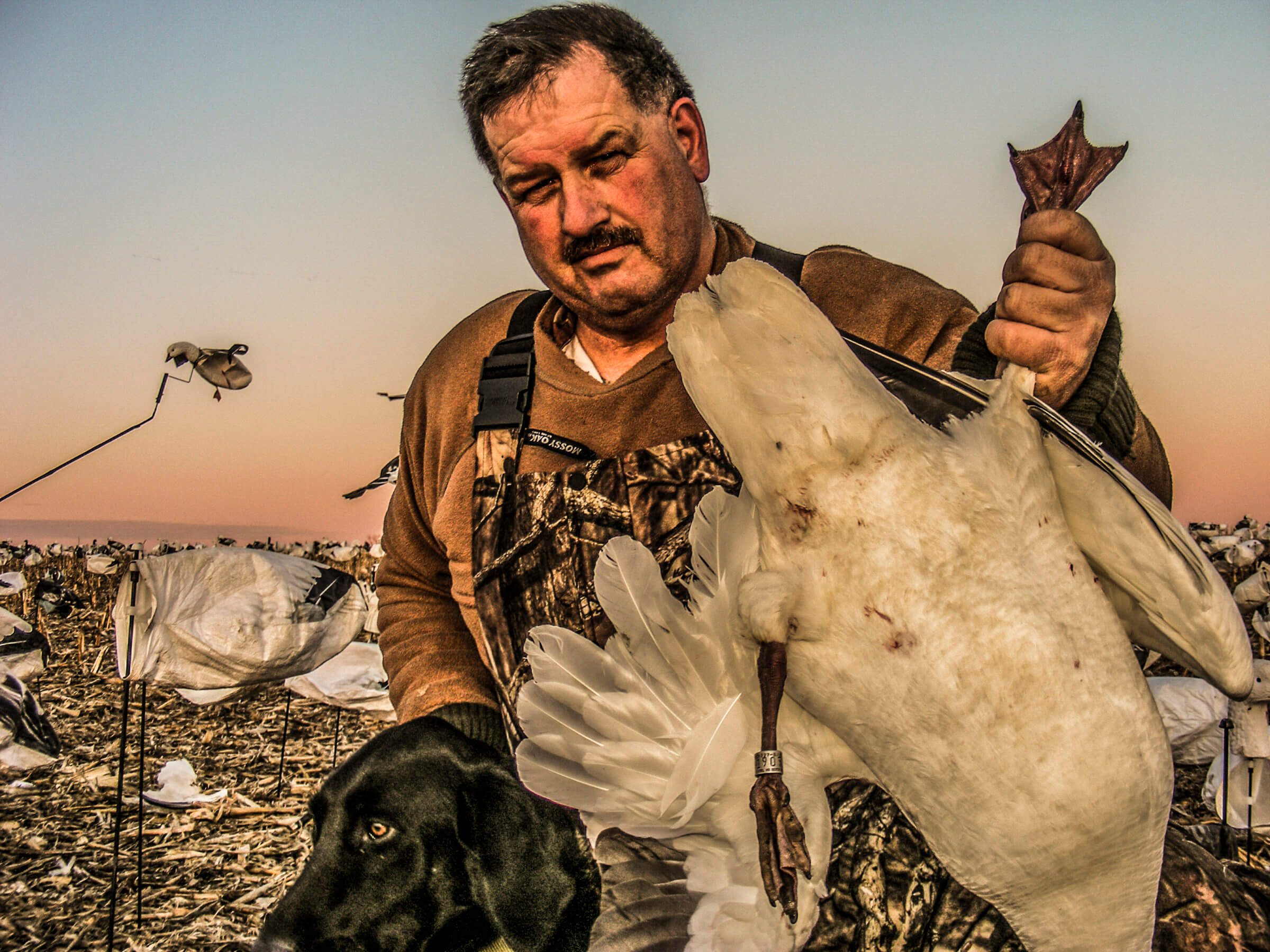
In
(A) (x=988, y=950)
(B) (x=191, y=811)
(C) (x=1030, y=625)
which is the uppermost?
(C) (x=1030, y=625)

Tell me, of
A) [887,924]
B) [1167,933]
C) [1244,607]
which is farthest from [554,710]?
[1244,607]

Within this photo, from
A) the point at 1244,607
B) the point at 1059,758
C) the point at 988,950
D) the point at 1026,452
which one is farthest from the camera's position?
the point at 1244,607

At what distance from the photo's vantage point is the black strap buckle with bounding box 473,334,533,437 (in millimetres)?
2375

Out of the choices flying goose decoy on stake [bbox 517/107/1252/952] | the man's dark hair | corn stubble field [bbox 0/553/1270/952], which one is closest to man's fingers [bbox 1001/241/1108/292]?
flying goose decoy on stake [bbox 517/107/1252/952]

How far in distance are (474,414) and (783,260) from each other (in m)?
1.02

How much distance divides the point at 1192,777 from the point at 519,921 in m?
5.98

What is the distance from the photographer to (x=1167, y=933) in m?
Result: 1.59

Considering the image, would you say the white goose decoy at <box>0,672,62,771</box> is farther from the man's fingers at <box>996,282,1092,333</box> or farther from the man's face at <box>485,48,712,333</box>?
the man's fingers at <box>996,282,1092,333</box>

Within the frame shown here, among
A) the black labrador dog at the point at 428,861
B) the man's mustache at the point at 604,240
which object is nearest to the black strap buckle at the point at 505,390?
the man's mustache at the point at 604,240

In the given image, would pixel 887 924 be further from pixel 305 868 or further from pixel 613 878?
pixel 305 868

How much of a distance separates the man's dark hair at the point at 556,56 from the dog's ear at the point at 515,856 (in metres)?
1.71

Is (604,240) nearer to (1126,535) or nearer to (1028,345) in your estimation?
(1028,345)

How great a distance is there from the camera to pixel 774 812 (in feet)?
4.38

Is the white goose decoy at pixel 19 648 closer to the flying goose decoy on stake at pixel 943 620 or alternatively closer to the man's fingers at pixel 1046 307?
the flying goose decoy on stake at pixel 943 620
